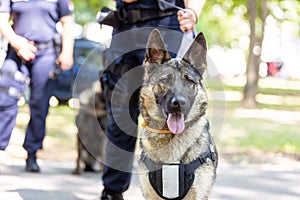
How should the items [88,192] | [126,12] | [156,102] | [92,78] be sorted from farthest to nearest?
[92,78] → [88,192] → [126,12] → [156,102]

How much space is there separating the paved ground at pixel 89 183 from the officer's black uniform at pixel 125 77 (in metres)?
0.53

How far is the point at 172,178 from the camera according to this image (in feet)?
12.9

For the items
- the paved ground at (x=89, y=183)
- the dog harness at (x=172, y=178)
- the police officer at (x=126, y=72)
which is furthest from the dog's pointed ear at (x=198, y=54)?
the paved ground at (x=89, y=183)

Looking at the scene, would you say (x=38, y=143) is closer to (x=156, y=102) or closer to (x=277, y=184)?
(x=277, y=184)

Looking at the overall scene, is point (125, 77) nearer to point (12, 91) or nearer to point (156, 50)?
point (156, 50)

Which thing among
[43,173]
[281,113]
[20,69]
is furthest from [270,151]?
[281,113]

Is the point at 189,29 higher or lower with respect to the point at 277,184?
higher

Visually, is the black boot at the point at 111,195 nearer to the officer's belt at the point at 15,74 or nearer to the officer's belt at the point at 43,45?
the officer's belt at the point at 15,74

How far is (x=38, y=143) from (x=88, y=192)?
1.02 metres

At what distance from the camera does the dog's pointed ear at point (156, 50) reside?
13.5ft

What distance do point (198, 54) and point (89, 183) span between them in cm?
308

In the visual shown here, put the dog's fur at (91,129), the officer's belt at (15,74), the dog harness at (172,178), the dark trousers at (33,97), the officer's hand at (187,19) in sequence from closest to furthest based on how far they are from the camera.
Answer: the dog harness at (172,178)
the officer's hand at (187,19)
the dark trousers at (33,97)
the officer's belt at (15,74)
the dog's fur at (91,129)

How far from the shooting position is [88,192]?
6.23 meters

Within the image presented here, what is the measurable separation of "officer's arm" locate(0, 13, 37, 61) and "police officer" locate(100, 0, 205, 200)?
1.16 metres
